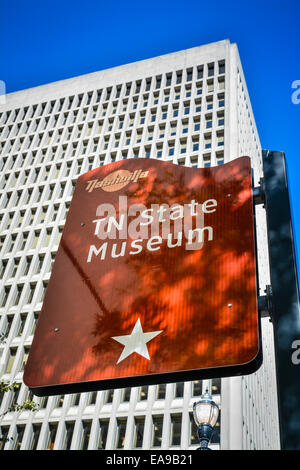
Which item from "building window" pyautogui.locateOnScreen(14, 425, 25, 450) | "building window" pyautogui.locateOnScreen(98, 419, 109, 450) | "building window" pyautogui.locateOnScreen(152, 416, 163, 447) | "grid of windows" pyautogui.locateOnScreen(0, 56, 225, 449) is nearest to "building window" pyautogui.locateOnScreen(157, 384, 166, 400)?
"grid of windows" pyautogui.locateOnScreen(0, 56, 225, 449)

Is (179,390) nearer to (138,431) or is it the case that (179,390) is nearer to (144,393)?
(144,393)

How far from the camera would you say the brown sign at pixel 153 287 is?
12.3 feet

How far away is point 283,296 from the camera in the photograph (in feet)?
11.3

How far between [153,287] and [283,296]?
1199mm

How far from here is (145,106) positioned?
179ft

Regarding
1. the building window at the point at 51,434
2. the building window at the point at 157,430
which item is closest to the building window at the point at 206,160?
the building window at the point at 157,430

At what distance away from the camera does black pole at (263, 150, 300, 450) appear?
9.64 ft

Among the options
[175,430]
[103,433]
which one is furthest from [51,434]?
[175,430]

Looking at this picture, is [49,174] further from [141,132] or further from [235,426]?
[235,426]

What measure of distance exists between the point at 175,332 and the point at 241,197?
140 cm

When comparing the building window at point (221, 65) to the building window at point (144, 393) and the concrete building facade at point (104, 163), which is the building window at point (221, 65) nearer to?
the concrete building facade at point (104, 163)

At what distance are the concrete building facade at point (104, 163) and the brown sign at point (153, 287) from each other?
28330 mm
